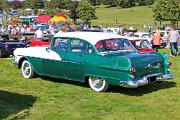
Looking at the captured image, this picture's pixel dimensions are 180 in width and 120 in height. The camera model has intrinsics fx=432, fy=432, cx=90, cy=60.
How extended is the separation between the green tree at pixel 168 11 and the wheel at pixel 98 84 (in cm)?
5028

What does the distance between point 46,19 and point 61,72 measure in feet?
131

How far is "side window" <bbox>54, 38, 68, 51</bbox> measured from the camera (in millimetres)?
11586

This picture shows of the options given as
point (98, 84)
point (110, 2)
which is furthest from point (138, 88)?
point (110, 2)

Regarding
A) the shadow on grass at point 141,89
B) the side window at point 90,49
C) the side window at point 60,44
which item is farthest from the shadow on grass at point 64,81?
the side window at point 90,49

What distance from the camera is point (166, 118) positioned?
8219 millimetres

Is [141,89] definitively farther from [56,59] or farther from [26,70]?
[26,70]

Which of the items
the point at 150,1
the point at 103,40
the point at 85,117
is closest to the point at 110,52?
the point at 103,40

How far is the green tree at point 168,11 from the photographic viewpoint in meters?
61.6

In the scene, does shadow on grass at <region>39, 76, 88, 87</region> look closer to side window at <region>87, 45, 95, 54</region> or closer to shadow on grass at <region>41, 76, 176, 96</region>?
shadow on grass at <region>41, 76, 176, 96</region>

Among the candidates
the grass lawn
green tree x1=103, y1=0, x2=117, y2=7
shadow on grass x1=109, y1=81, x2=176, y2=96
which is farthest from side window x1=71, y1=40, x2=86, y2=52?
green tree x1=103, y1=0, x2=117, y2=7

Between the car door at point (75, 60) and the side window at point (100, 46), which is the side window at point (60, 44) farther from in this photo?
the side window at point (100, 46)

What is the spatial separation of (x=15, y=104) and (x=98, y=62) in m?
2.41

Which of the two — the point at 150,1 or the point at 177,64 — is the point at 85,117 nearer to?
the point at 177,64

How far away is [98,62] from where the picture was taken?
1060 cm
